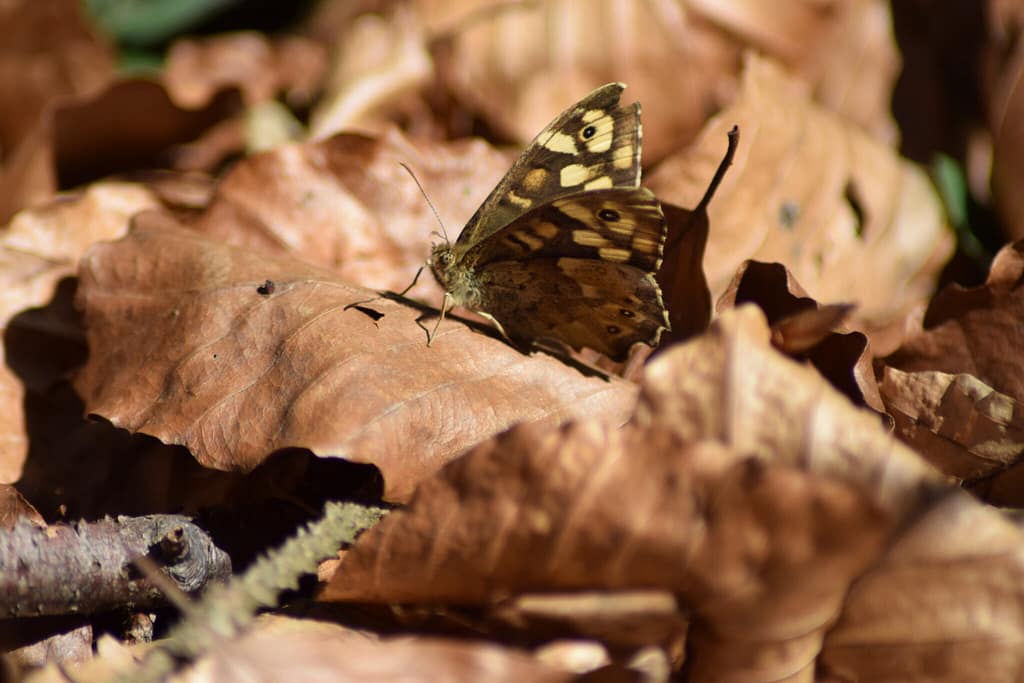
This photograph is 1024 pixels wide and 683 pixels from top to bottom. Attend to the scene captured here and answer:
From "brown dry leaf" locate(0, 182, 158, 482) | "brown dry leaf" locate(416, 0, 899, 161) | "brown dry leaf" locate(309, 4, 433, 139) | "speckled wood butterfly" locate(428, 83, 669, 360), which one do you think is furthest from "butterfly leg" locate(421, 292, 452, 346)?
"brown dry leaf" locate(309, 4, 433, 139)

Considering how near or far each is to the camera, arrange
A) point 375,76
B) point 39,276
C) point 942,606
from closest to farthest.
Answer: point 942,606, point 39,276, point 375,76

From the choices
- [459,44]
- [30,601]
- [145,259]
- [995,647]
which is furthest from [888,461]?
[459,44]

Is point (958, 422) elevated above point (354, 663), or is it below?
below

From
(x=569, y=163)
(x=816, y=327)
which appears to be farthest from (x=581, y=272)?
(x=816, y=327)

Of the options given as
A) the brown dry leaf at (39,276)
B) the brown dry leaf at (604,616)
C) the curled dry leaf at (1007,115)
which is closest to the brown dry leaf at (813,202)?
the curled dry leaf at (1007,115)

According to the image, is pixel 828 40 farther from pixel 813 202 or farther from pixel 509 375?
pixel 509 375

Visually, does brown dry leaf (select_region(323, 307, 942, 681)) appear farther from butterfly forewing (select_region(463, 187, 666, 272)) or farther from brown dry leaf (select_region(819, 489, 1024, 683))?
butterfly forewing (select_region(463, 187, 666, 272))

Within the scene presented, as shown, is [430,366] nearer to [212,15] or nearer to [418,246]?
[418,246]
